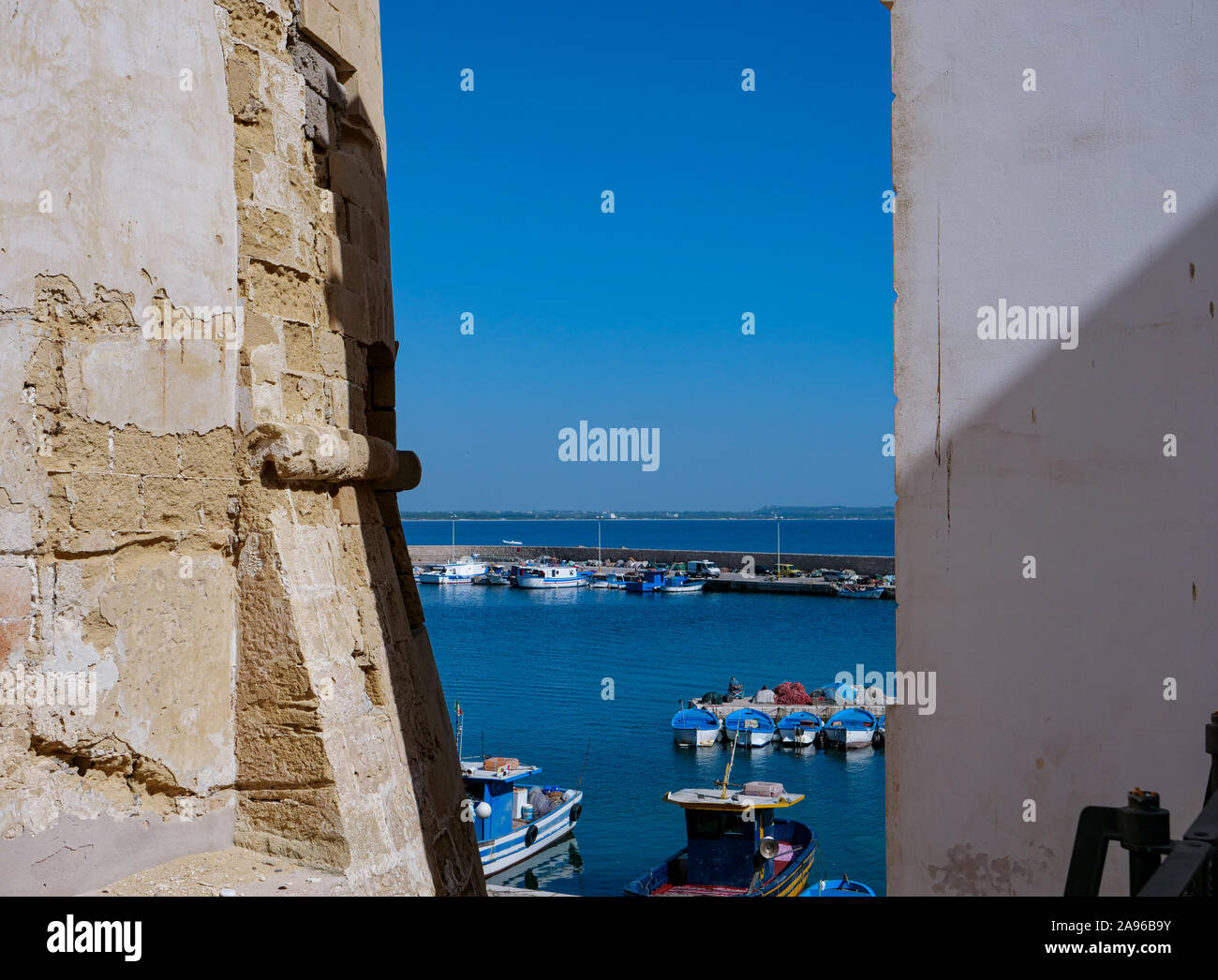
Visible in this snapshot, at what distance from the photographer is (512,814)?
86.9ft

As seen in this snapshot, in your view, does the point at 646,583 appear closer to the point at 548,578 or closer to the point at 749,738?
the point at 548,578

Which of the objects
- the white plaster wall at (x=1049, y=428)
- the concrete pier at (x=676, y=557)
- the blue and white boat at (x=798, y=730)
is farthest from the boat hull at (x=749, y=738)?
the concrete pier at (x=676, y=557)

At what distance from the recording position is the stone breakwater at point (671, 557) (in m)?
86.2

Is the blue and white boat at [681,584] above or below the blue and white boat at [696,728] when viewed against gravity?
above

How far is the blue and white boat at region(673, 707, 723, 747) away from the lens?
1330 inches

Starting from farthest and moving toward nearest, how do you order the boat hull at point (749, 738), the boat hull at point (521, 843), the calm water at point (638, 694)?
1. the boat hull at point (749, 738)
2. the calm water at point (638, 694)
3. the boat hull at point (521, 843)

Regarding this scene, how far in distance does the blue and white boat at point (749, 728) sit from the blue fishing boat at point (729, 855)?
40.9 ft

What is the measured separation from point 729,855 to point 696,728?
12.6 metres

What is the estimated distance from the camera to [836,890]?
20.1m

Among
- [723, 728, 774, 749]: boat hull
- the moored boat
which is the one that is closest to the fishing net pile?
[723, 728, 774, 749]: boat hull

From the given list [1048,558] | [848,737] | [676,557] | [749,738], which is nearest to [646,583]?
[676,557]

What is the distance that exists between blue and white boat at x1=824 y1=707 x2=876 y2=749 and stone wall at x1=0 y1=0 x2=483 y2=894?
103ft

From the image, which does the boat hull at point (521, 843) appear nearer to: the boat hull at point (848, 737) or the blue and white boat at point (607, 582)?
the boat hull at point (848, 737)

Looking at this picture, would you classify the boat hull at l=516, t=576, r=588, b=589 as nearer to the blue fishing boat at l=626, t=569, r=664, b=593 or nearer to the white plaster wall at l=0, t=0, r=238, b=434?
the blue fishing boat at l=626, t=569, r=664, b=593
